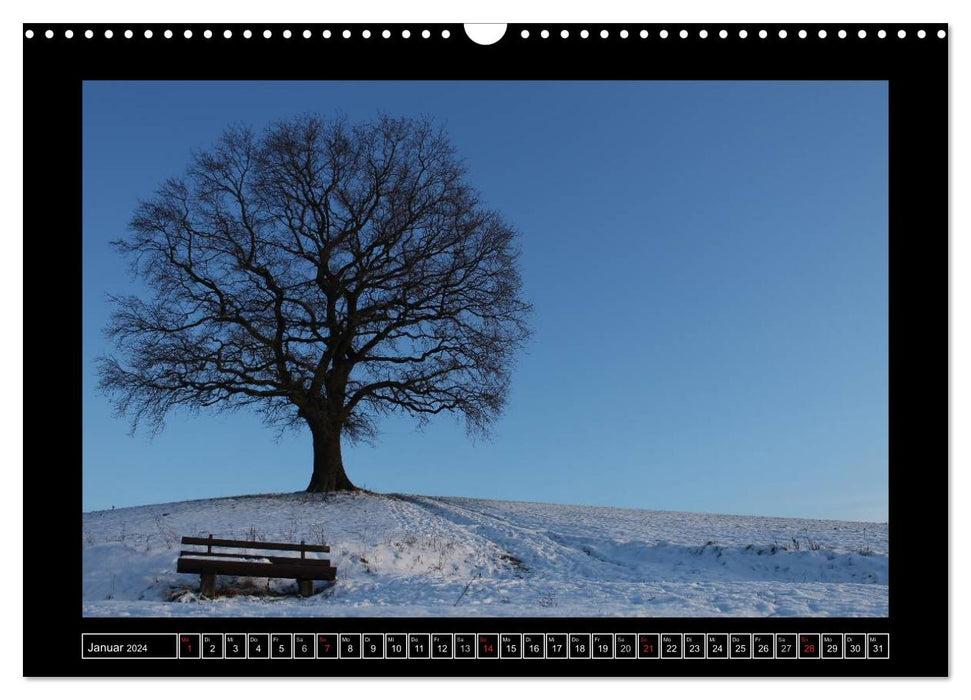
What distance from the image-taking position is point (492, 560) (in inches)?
711

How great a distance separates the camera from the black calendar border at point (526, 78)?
19.5 feet

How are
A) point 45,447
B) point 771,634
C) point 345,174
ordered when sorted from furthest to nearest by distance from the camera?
point 345,174 < point 45,447 < point 771,634

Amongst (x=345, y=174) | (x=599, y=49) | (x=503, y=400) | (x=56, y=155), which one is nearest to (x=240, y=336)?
(x=345, y=174)

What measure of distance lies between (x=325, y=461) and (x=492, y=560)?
27.2 ft

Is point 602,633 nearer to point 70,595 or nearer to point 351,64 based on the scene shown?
point 70,595

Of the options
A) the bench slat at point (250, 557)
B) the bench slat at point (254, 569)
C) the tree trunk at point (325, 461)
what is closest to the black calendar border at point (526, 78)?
the bench slat at point (254, 569)

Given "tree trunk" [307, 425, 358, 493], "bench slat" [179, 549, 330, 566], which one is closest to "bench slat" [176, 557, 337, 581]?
"bench slat" [179, 549, 330, 566]

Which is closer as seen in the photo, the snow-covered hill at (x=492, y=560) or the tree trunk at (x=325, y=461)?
the snow-covered hill at (x=492, y=560)

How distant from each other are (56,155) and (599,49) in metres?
4.29

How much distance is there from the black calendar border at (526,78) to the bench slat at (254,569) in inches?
298

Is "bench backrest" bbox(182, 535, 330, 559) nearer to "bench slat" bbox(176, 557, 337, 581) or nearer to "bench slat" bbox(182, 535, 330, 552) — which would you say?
"bench slat" bbox(182, 535, 330, 552)

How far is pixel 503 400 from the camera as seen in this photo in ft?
80.4

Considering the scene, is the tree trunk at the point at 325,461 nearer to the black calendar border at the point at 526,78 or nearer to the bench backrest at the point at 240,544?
the bench backrest at the point at 240,544

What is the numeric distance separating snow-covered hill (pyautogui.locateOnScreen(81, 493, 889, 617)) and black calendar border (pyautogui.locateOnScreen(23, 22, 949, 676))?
8.81 feet
